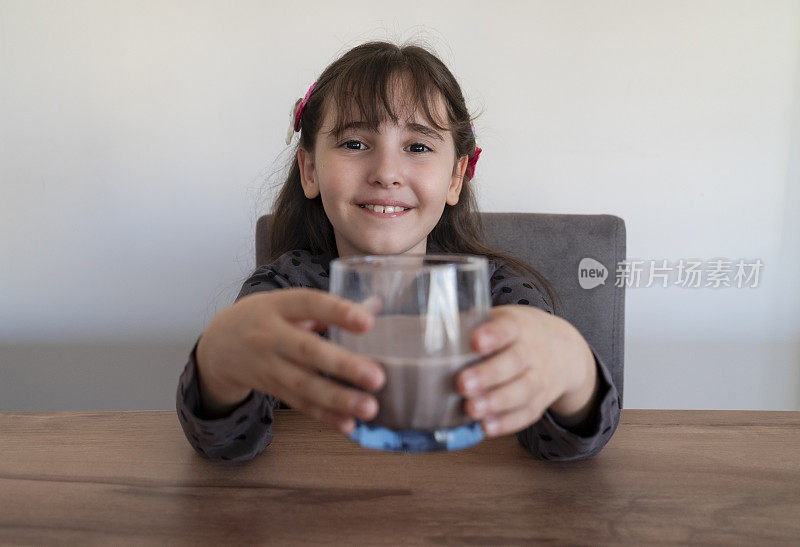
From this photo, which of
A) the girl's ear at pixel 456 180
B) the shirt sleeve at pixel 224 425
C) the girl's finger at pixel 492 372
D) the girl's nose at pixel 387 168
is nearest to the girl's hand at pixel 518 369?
the girl's finger at pixel 492 372

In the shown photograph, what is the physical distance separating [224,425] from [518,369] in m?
0.29

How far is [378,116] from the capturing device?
908 millimetres

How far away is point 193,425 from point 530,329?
327 millimetres

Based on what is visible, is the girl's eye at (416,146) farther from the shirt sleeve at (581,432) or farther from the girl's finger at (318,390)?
the girl's finger at (318,390)

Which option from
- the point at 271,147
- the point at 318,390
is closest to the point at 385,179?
the point at 318,390

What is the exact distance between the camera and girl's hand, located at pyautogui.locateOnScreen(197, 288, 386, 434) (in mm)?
→ 387

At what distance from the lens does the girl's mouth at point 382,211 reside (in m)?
0.91

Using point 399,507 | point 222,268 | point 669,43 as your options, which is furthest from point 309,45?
point 399,507

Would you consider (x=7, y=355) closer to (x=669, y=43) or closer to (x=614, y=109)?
(x=614, y=109)

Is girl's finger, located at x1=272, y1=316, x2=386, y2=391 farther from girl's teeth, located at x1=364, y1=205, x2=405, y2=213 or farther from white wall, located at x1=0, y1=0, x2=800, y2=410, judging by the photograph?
white wall, located at x1=0, y1=0, x2=800, y2=410

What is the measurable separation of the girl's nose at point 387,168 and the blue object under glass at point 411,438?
0.52 meters

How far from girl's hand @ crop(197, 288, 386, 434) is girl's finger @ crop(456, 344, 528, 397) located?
2.1 inches

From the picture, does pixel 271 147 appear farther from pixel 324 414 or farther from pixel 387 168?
pixel 324 414

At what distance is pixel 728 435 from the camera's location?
2.17 ft
